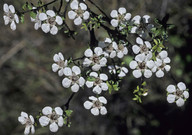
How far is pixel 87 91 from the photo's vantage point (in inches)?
151

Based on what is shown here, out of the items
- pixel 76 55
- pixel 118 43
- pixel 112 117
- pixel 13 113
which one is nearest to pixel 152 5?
pixel 76 55

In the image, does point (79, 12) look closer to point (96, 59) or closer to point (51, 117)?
point (96, 59)

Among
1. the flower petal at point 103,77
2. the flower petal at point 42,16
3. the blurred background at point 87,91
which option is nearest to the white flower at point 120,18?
the flower petal at point 103,77

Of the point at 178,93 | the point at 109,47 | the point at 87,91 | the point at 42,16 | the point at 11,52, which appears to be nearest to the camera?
the point at 42,16

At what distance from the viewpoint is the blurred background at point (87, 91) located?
12.0ft

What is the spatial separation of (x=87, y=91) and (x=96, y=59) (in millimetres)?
2027

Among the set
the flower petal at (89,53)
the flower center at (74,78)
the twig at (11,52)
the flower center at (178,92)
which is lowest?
the flower center at (178,92)

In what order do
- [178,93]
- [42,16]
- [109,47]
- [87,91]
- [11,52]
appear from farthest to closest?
[11,52]
[87,91]
[178,93]
[109,47]
[42,16]

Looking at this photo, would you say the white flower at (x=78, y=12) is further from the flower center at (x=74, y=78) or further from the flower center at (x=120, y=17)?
the flower center at (x=74, y=78)

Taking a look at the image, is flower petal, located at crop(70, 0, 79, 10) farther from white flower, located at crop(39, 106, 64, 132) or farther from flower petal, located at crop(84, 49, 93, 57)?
white flower, located at crop(39, 106, 64, 132)

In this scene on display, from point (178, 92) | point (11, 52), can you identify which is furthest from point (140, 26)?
point (11, 52)

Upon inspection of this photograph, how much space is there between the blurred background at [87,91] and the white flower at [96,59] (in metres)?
1.76

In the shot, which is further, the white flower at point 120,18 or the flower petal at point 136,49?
the white flower at point 120,18

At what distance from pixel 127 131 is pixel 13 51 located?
2.15m
